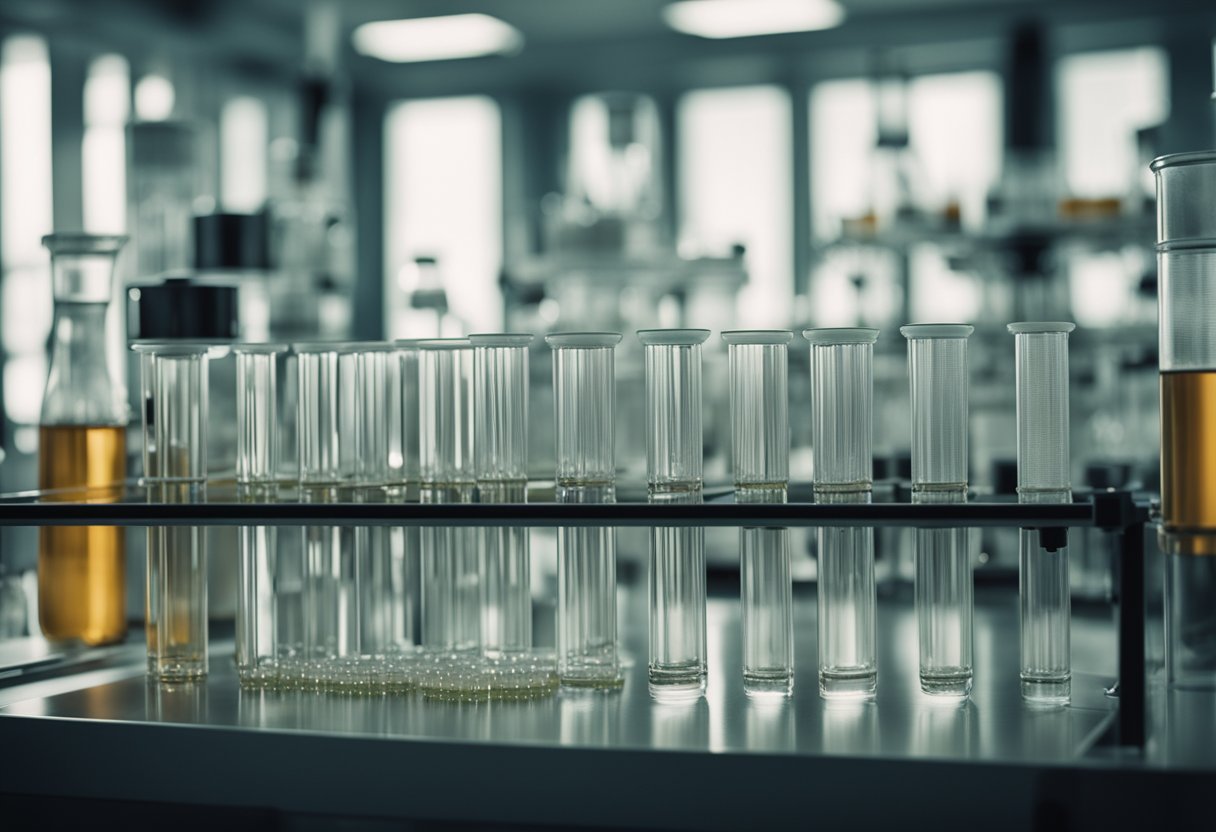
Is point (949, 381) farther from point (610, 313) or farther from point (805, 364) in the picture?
point (610, 313)

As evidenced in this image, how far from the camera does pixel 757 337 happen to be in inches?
41.8

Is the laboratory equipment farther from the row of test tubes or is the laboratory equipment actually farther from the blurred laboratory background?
the blurred laboratory background

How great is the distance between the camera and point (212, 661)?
1.31 metres

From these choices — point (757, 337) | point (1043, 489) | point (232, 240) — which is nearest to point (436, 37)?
point (232, 240)

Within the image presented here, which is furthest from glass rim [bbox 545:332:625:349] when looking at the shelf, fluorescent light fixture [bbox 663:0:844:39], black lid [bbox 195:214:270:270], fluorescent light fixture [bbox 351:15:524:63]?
fluorescent light fixture [bbox 351:15:524:63]

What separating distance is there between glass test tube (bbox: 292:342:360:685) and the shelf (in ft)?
0.10

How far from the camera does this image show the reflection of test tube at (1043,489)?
1030mm

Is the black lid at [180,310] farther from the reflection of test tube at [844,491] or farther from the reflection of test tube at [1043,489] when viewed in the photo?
the reflection of test tube at [1043,489]

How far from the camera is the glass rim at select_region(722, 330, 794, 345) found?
105cm

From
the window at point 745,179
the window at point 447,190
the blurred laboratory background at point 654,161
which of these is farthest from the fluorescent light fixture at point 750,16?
the window at point 447,190

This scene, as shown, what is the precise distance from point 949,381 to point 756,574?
0.20 metres

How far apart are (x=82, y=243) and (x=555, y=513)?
0.62 metres

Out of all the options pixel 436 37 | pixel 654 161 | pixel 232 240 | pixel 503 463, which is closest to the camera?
Answer: pixel 503 463

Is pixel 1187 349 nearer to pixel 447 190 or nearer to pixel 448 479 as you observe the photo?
pixel 448 479
